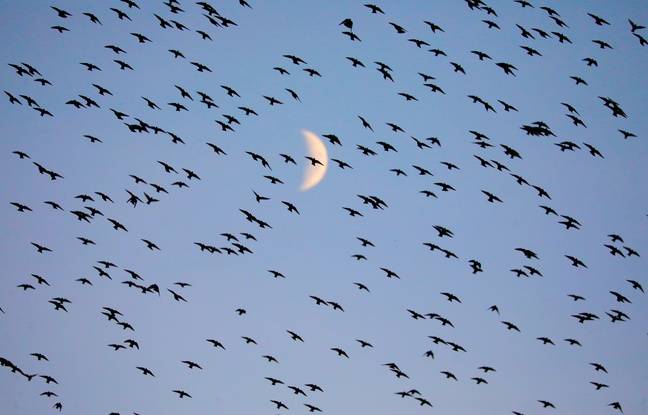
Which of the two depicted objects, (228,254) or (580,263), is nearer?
(580,263)

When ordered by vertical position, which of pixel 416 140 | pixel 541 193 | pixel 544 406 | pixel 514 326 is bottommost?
pixel 544 406

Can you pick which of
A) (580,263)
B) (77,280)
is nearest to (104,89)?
(77,280)

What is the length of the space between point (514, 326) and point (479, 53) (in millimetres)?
21473

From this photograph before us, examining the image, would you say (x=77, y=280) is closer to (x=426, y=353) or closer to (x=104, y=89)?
(x=104, y=89)

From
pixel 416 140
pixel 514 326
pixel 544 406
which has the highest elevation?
pixel 416 140

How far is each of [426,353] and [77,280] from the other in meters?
27.7

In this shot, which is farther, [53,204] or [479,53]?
[53,204]

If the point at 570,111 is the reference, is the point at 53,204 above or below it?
below

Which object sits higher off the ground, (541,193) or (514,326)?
(541,193)

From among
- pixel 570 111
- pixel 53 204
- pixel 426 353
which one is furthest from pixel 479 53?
pixel 53 204

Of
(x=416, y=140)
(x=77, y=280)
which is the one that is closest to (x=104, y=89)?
(x=77, y=280)

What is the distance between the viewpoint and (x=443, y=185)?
77562 mm

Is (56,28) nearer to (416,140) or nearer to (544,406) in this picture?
(416,140)

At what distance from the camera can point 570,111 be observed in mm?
77125
